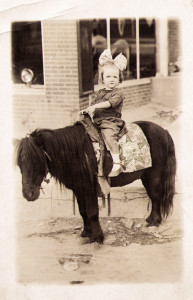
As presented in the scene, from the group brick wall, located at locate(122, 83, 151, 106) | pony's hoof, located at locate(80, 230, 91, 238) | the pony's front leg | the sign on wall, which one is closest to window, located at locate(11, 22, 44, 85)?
the sign on wall

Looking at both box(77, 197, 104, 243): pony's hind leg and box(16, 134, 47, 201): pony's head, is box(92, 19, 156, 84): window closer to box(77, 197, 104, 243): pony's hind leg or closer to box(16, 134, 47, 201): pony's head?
box(16, 134, 47, 201): pony's head

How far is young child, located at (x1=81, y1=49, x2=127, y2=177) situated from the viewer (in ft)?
6.63

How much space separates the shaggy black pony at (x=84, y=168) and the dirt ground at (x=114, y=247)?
0.04m

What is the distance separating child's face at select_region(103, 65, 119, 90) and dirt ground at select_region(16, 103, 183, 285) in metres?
0.16

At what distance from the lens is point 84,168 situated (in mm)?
2070

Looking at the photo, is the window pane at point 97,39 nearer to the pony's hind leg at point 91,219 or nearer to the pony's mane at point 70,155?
the pony's mane at point 70,155

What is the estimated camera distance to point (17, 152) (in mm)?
2018

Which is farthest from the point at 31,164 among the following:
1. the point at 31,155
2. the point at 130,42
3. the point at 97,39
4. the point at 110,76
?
the point at 130,42

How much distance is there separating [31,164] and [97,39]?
822 millimetres

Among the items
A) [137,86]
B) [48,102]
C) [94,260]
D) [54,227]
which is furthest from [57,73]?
[94,260]

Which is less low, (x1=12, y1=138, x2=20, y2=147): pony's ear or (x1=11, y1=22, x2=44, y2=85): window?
(x1=11, y1=22, x2=44, y2=85): window

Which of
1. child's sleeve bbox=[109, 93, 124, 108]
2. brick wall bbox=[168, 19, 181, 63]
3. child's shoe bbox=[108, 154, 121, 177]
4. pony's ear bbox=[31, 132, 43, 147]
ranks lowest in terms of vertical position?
child's shoe bbox=[108, 154, 121, 177]

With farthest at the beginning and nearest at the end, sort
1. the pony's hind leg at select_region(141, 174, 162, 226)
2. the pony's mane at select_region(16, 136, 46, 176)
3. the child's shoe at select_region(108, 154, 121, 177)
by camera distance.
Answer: the pony's hind leg at select_region(141, 174, 162, 226), the child's shoe at select_region(108, 154, 121, 177), the pony's mane at select_region(16, 136, 46, 176)

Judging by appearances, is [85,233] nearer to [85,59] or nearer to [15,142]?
[15,142]
